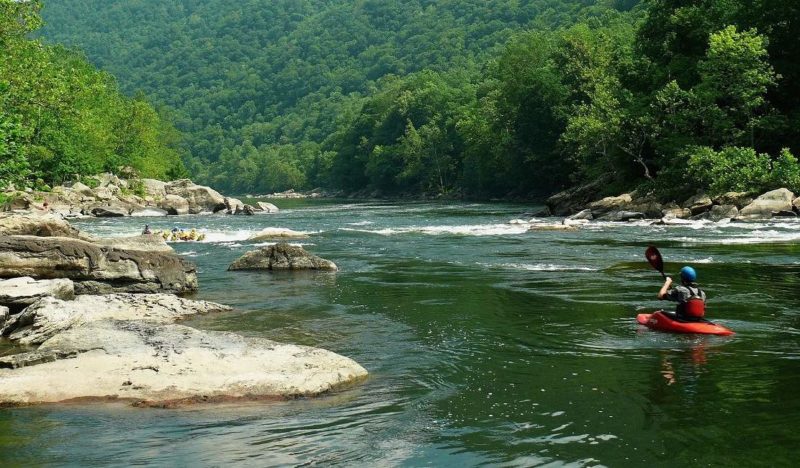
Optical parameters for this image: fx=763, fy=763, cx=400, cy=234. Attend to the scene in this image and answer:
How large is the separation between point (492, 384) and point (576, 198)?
39723 mm

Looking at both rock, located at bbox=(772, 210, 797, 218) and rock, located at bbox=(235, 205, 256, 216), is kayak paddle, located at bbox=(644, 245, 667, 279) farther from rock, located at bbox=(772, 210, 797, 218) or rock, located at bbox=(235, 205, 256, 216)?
rock, located at bbox=(235, 205, 256, 216)

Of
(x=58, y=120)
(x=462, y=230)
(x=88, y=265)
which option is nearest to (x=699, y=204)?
(x=462, y=230)

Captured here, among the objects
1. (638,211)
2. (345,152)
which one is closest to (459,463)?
(638,211)

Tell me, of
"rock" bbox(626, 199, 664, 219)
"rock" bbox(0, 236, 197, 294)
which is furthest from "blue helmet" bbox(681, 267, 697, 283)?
"rock" bbox(626, 199, 664, 219)

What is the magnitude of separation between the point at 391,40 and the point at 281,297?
177 m

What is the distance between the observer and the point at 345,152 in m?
118

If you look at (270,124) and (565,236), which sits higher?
(270,124)

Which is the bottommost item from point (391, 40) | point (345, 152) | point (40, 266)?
point (40, 266)

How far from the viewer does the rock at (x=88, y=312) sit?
1091cm

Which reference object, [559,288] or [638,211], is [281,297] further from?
[638,211]

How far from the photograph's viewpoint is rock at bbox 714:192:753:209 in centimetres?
3422

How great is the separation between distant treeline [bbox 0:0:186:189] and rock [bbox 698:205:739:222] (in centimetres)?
2585

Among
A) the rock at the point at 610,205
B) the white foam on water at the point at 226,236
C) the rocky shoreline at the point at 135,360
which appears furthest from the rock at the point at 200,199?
the rocky shoreline at the point at 135,360

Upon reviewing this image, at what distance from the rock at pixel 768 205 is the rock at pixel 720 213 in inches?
16.9
